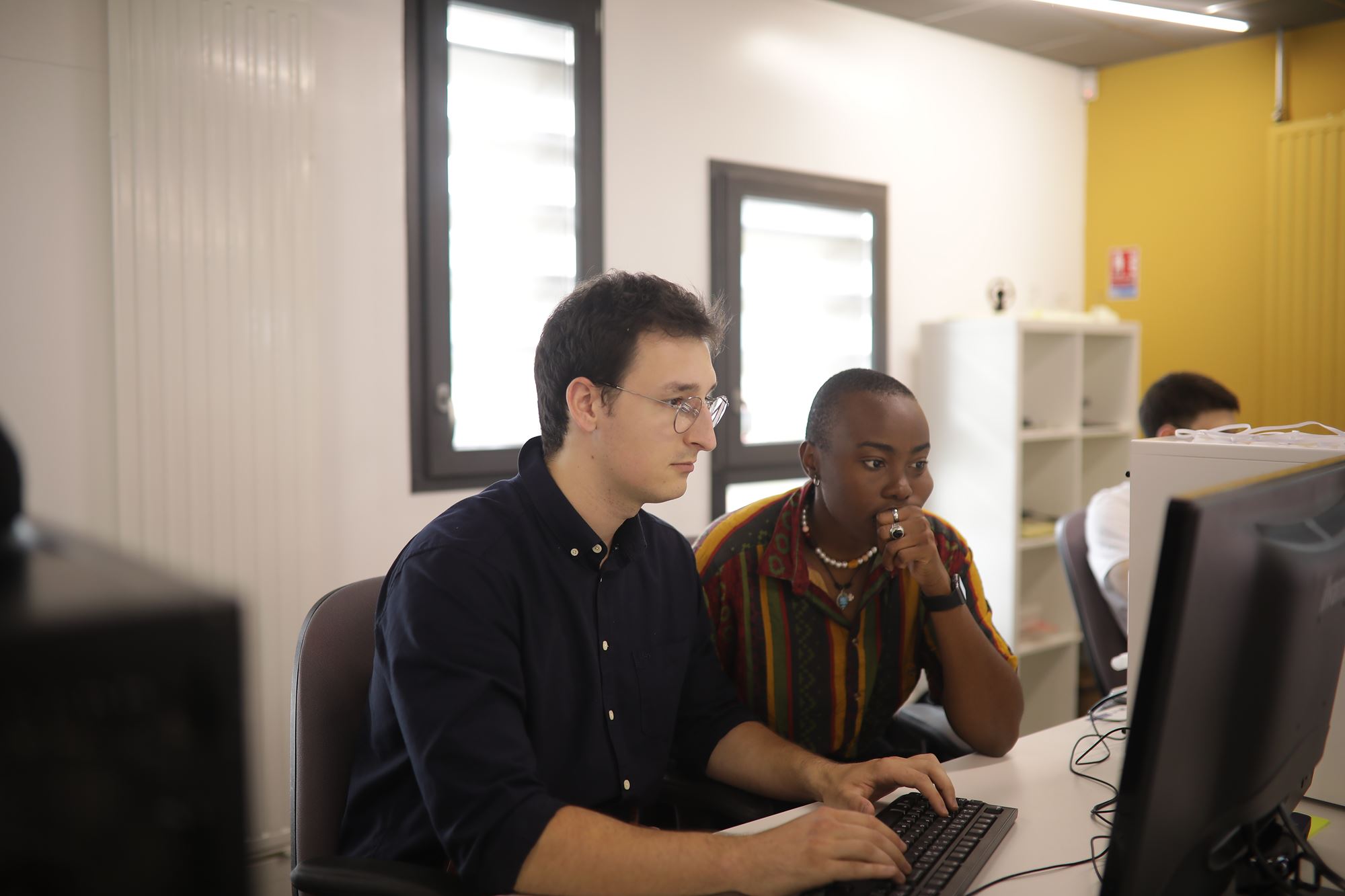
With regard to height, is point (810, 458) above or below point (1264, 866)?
above

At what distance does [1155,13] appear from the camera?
3551mm

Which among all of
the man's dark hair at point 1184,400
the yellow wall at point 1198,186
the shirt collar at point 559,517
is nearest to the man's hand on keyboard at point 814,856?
the shirt collar at point 559,517

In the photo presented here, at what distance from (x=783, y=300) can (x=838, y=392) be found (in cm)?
191

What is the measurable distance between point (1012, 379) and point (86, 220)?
3.02 metres

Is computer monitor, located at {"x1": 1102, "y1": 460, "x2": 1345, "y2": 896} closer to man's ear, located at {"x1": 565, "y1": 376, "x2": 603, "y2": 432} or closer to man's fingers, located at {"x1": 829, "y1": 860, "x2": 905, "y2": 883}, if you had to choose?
man's fingers, located at {"x1": 829, "y1": 860, "x2": 905, "y2": 883}

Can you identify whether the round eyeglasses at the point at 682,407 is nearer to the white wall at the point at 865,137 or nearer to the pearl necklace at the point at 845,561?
the pearl necklace at the point at 845,561

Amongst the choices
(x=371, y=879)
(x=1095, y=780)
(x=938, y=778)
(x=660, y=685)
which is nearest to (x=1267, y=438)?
(x=1095, y=780)

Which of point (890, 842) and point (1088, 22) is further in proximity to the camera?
point (1088, 22)

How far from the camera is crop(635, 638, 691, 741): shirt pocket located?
150cm

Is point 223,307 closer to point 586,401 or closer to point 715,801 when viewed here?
point 586,401

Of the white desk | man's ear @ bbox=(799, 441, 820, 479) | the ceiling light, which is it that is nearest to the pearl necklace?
man's ear @ bbox=(799, 441, 820, 479)

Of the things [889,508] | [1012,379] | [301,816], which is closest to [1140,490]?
[889,508]

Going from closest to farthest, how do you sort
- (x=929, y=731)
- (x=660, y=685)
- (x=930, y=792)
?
(x=930, y=792), (x=660, y=685), (x=929, y=731)

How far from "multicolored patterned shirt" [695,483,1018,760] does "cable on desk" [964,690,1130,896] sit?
17 centimetres
